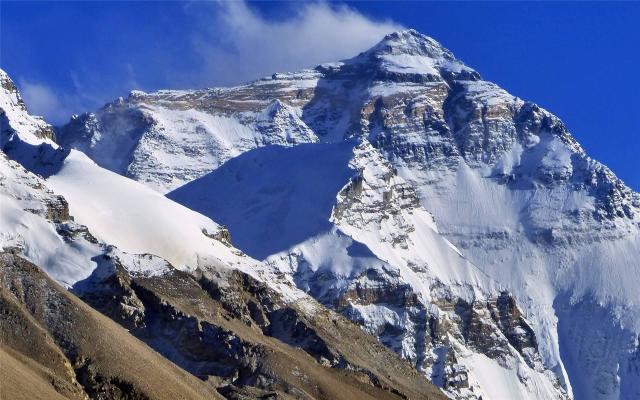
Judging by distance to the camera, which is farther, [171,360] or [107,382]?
[171,360]

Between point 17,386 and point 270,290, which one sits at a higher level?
point 270,290

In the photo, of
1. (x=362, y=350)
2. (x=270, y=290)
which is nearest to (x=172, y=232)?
(x=270, y=290)

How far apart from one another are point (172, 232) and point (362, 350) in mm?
23600

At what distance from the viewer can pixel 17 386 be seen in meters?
112

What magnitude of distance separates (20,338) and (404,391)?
55.4 metres

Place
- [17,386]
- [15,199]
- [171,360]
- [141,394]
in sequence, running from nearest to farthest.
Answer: [17,386]
[141,394]
[171,360]
[15,199]

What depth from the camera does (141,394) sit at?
125250 mm

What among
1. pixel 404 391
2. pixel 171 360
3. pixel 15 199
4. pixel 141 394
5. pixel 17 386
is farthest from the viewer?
pixel 404 391

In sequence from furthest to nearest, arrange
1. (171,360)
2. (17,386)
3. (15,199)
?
(15,199) < (171,360) < (17,386)

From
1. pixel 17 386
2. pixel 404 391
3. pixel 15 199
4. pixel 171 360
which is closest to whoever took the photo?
pixel 17 386

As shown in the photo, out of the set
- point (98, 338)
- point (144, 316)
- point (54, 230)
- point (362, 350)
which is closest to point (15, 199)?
point (54, 230)

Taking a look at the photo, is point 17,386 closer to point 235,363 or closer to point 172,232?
point 235,363

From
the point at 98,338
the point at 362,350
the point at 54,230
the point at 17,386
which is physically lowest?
the point at 17,386

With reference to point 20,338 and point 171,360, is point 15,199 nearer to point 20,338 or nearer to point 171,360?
point 171,360
